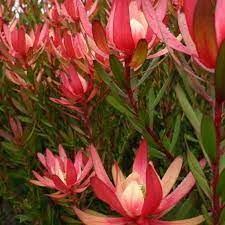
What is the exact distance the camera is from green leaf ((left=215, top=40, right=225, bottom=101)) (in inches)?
22.6

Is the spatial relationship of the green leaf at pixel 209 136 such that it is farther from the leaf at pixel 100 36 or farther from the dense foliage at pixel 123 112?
the leaf at pixel 100 36

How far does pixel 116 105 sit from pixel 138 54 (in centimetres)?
13

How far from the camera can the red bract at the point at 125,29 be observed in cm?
82

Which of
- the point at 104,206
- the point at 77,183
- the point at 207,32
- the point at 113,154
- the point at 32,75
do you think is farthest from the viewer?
the point at 104,206

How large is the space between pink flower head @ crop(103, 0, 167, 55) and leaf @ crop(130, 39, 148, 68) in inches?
0.6

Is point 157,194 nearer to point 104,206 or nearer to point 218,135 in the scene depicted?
point 218,135

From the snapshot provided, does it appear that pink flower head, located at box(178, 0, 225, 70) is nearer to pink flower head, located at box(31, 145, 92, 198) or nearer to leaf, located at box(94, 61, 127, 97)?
leaf, located at box(94, 61, 127, 97)

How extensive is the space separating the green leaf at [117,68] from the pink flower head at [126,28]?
0.11ft

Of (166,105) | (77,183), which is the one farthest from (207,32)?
(166,105)

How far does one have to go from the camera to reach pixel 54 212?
1.74 metres

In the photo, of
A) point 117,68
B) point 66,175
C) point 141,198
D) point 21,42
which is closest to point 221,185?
point 141,198

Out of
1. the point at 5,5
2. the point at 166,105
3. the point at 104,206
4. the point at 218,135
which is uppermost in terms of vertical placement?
the point at 5,5

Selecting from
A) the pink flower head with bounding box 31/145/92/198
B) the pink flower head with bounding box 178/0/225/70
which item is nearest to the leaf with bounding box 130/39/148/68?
the pink flower head with bounding box 178/0/225/70

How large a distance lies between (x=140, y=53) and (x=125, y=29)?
0.18ft
